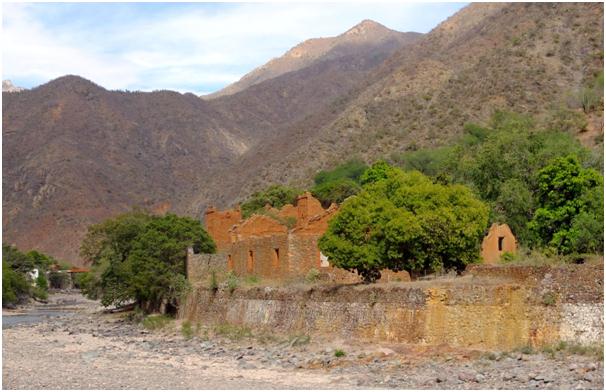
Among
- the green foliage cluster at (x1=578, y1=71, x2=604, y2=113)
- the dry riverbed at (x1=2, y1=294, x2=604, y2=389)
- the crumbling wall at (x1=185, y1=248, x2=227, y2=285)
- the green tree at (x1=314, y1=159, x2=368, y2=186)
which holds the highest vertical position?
the green foliage cluster at (x1=578, y1=71, x2=604, y2=113)

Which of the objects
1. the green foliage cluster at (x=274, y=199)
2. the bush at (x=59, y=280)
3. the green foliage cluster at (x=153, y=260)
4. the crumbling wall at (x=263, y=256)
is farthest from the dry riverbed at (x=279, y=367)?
the bush at (x=59, y=280)

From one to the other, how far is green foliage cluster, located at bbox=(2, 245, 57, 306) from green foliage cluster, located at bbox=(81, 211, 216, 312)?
71.1 ft

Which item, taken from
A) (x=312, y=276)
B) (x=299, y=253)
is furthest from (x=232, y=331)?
(x=299, y=253)

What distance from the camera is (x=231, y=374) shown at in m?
26.0

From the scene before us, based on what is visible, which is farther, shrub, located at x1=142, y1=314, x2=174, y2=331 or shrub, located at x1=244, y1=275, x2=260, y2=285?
A: shrub, located at x1=142, y1=314, x2=174, y2=331

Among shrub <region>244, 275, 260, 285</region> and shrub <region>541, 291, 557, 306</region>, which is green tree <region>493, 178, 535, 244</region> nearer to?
shrub <region>244, 275, 260, 285</region>

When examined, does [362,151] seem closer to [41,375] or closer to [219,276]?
[219,276]

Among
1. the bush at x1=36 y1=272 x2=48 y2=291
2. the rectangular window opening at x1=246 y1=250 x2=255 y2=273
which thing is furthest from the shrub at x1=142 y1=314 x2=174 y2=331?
the bush at x1=36 y1=272 x2=48 y2=291

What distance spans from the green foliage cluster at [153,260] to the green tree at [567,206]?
17380 mm

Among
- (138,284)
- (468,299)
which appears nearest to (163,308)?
(138,284)

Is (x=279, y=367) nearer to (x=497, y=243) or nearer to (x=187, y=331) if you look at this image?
(x=187, y=331)

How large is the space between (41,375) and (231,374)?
6.02m

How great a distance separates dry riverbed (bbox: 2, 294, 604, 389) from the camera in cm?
2148

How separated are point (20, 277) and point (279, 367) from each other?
65.8 m
